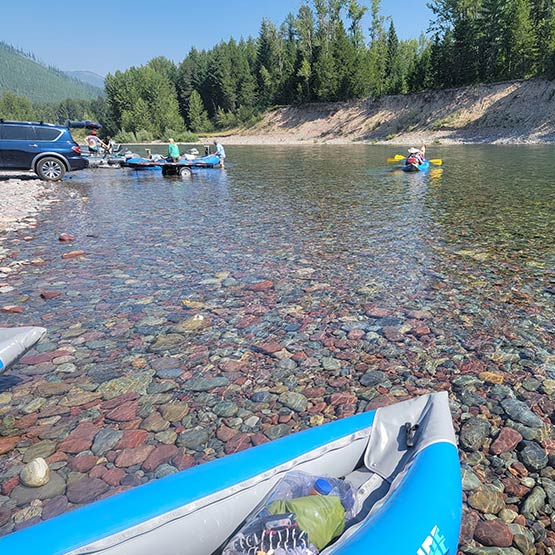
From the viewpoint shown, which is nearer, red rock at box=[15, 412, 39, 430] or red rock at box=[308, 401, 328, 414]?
red rock at box=[15, 412, 39, 430]

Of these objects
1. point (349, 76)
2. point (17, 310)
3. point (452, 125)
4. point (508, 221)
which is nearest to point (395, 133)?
point (452, 125)

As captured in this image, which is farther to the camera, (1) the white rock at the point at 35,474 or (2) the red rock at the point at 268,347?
(2) the red rock at the point at 268,347

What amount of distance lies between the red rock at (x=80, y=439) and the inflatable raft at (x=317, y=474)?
1.67m

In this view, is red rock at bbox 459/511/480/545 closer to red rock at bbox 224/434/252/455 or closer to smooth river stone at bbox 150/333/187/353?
red rock at bbox 224/434/252/455

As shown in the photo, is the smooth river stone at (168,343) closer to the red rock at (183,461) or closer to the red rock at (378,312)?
the red rock at (183,461)

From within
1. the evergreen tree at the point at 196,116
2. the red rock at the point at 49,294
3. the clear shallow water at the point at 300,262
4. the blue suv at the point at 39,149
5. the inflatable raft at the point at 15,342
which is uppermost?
the evergreen tree at the point at 196,116

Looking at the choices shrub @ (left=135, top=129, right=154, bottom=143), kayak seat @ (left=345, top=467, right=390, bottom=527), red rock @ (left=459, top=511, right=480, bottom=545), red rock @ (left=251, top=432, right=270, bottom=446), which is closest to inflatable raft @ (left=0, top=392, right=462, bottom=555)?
kayak seat @ (left=345, top=467, right=390, bottom=527)

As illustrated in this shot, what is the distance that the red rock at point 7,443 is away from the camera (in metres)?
3.45

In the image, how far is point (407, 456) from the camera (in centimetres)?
237

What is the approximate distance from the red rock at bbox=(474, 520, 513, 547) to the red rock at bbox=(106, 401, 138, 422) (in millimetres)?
2865

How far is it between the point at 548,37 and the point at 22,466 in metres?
73.2

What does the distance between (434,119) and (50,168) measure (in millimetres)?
56610

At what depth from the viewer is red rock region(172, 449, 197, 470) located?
3.26m

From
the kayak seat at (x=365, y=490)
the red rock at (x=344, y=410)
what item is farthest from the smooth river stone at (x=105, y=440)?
the kayak seat at (x=365, y=490)
